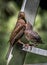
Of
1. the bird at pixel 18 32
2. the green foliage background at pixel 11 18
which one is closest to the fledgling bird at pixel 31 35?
the bird at pixel 18 32

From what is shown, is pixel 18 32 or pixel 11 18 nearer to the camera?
pixel 18 32

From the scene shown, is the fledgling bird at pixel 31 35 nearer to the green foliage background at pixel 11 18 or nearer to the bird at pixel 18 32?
the bird at pixel 18 32

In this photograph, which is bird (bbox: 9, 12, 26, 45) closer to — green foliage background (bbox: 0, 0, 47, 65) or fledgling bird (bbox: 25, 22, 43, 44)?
fledgling bird (bbox: 25, 22, 43, 44)

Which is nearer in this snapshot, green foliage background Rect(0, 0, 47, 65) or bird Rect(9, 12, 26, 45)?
bird Rect(9, 12, 26, 45)

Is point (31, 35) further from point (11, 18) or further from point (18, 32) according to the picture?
point (11, 18)

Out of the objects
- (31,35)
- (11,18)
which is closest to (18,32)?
(31,35)

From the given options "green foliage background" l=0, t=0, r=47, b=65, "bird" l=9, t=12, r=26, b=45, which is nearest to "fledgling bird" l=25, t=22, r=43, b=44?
"bird" l=9, t=12, r=26, b=45

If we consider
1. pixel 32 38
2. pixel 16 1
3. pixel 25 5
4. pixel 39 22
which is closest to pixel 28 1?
pixel 25 5

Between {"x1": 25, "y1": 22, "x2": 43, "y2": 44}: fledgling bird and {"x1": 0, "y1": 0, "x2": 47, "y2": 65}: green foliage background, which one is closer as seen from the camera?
{"x1": 25, "y1": 22, "x2": 43, "y2": 44}: fledgling bird

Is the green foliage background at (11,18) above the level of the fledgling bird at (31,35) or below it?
below

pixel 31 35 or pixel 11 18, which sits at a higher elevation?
pixel 31 35

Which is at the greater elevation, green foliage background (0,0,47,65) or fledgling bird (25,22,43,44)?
fledgling bird (25,22,43,44)
